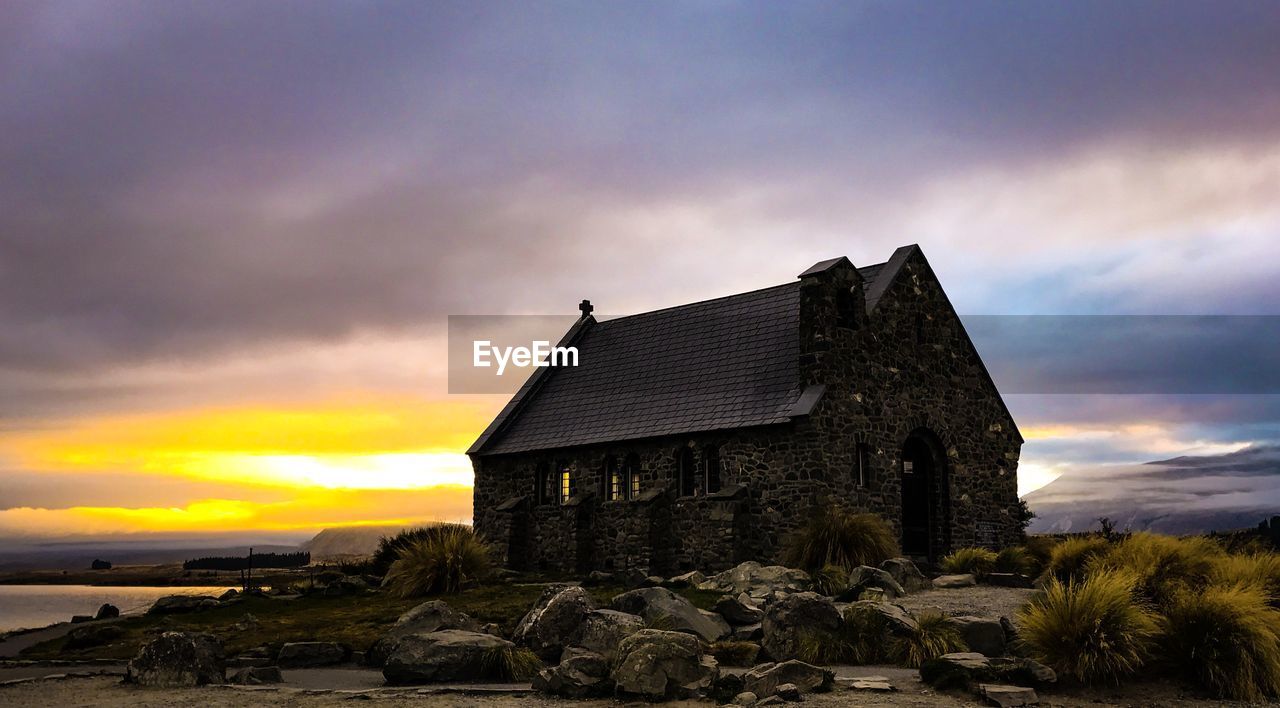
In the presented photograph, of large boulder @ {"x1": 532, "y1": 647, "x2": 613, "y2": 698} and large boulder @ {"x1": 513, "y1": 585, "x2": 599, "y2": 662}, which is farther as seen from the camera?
large boulder @ {"x1": 513, "y1": 585, "x2": 599, "y2": 662}

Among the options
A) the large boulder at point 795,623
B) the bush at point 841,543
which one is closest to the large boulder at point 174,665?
the large boulder at point 795,623

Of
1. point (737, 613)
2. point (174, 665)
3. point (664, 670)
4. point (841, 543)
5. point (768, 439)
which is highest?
point (768, 439)

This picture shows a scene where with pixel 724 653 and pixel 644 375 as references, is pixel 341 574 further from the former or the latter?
pixel 724 653

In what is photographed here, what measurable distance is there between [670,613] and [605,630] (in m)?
1.56

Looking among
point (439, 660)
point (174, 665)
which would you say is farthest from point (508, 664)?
point (174, 665)

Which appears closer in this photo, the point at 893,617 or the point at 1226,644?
the point at 1226,644

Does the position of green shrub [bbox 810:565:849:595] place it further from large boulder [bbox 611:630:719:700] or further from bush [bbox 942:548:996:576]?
large boulder [bbox 611:630:719:700]

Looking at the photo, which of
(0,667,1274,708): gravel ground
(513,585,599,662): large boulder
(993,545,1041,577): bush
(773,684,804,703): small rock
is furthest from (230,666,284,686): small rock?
(993,545,1041,577): bush

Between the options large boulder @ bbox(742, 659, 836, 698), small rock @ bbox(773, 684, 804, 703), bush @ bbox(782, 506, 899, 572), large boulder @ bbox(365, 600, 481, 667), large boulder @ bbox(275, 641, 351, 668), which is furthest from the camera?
bush @ bbox(782, 506, 899, 572)

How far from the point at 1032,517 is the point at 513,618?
24.9m

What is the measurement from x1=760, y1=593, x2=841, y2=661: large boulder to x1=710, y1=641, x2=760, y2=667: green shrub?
26cm

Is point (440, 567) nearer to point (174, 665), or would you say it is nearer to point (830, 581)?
point (830, 581)

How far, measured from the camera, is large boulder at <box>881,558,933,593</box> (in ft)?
77.3

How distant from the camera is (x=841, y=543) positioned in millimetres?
27328
